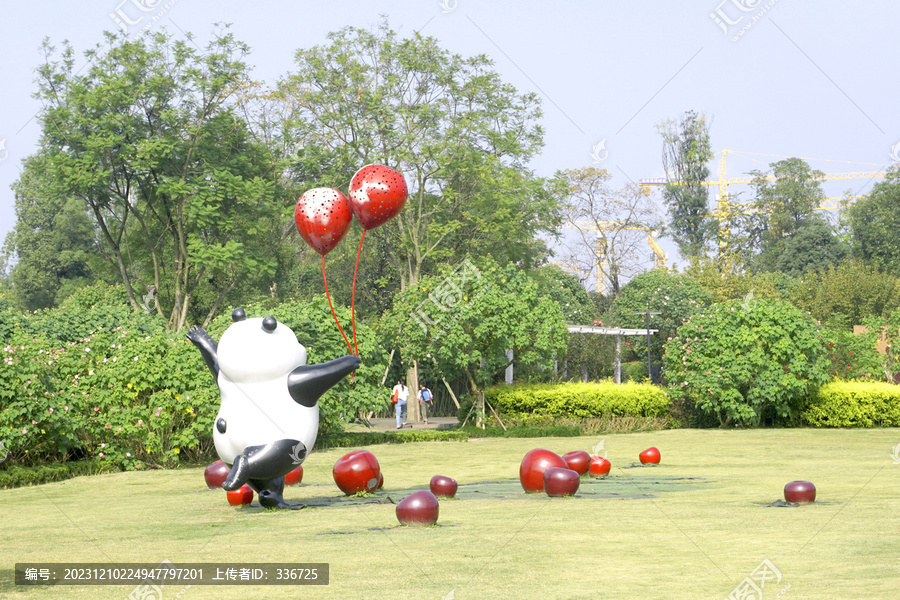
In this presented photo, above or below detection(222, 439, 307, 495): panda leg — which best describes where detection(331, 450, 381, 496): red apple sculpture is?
below

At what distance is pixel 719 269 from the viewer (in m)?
47.4

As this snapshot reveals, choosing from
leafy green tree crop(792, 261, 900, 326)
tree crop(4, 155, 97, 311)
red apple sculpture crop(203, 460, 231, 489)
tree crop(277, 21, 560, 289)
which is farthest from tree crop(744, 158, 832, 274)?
red apple sculpture crop(203, 460, 231, 489)

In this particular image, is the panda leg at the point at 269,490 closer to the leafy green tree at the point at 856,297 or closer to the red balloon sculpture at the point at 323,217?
the red balloon sculpture at the point at 323,217

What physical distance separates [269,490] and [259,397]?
1.13m

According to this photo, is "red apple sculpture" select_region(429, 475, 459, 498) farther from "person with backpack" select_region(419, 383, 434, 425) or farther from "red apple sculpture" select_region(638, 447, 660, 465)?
"person with backpack" select_region(419, 383, 434, 425)

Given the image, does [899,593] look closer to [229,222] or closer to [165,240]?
[229,222]

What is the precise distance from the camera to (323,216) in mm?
11219

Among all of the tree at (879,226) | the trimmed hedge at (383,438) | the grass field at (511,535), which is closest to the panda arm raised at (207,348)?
the grass field at (511,535)

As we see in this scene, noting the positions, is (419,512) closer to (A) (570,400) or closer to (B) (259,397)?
(B) (259,397)

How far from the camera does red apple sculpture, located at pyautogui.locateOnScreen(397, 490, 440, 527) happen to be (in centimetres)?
873

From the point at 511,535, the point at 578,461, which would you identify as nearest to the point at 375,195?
the point at 578,461

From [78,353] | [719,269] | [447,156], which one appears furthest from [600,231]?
[78,353]

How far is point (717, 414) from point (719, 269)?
22736 millimetres

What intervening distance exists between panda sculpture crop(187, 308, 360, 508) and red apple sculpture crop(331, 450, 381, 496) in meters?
1.22
